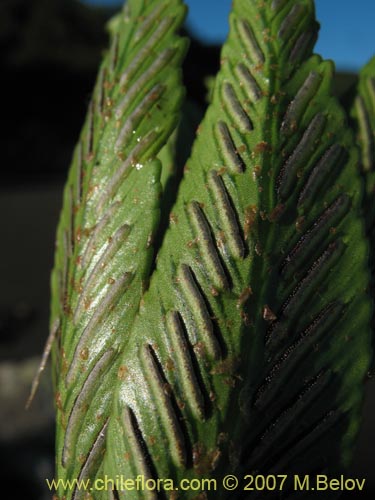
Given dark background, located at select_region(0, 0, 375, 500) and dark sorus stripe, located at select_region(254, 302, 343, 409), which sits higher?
dark background, located at select_region(0, 0, 375, 500)

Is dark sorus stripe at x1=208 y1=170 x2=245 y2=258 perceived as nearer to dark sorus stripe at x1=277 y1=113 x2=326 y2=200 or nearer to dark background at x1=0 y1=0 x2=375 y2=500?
dark sorus stripe at x1=277 y1=113 x2=326 y2=200

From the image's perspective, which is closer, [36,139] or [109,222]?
[109,222]

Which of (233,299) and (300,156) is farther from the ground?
(300,156)

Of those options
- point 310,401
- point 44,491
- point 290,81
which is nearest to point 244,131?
point 290,81

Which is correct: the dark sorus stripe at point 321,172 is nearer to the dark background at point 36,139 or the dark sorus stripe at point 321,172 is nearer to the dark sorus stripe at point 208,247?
the dark sorus stripe at point 208,247

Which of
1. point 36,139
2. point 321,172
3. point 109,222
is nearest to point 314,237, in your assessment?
point 321,172

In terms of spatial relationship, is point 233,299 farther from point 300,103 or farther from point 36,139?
point 36,139

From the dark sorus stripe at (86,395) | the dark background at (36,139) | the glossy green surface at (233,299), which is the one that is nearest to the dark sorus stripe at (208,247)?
the glossy green surface at (233,299)

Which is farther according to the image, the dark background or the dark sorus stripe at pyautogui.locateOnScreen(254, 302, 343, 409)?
the dark background

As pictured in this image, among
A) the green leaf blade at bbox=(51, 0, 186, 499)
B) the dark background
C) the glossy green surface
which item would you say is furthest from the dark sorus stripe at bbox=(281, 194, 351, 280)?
the dark background
